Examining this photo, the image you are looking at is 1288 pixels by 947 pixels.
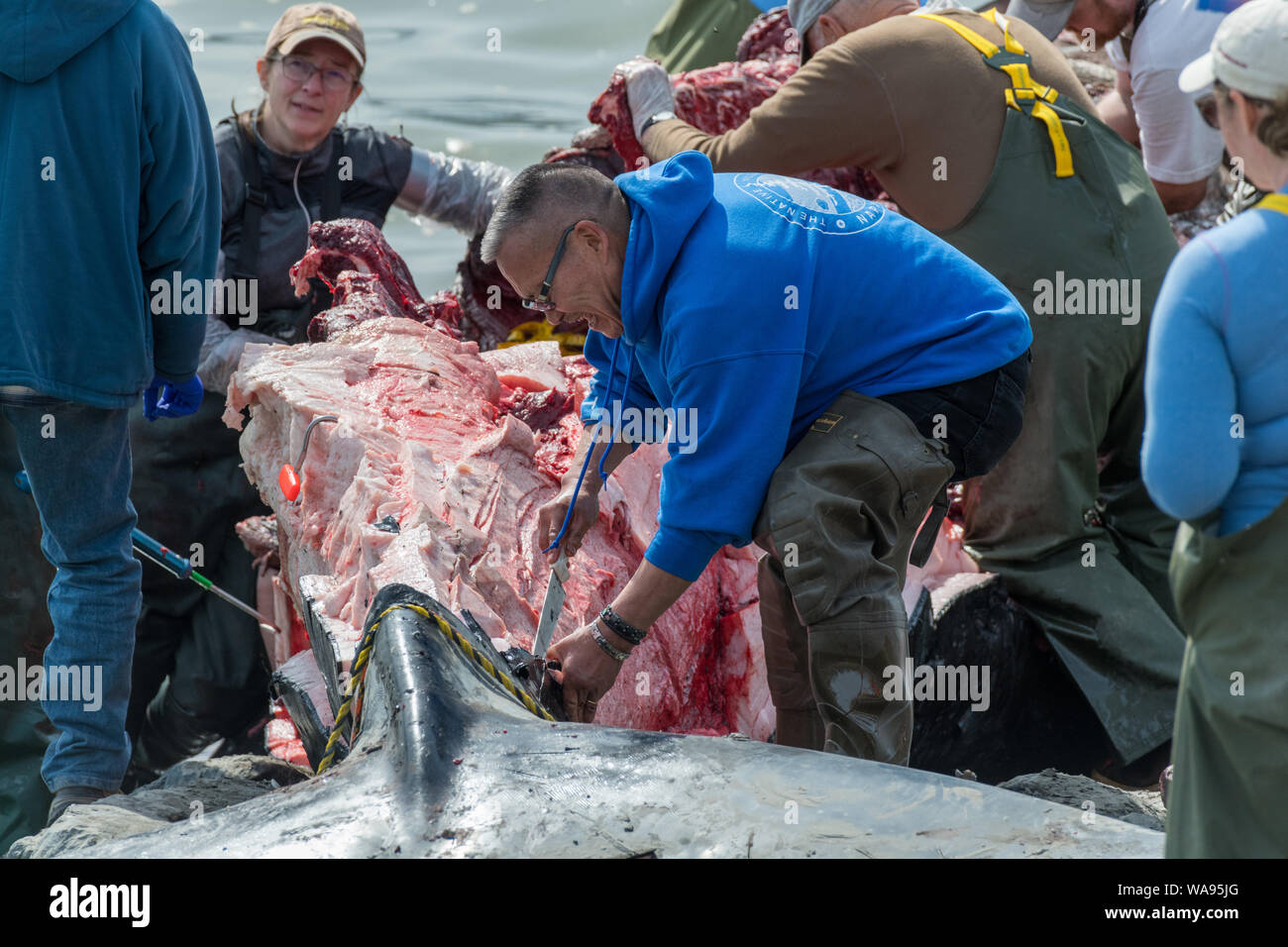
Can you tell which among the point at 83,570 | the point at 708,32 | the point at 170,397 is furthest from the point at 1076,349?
the point at 708,32

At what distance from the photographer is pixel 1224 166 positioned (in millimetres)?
5473

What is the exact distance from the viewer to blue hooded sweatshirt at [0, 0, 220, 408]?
352 cm

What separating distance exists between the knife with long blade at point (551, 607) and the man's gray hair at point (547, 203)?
0.86m

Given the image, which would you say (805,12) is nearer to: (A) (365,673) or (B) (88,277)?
(B) (88,277)

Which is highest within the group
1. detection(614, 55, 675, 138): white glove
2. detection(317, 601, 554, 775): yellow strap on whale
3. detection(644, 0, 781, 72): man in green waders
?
detection(644, 0, 781, 72): man in green waders

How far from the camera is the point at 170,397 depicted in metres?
4.27

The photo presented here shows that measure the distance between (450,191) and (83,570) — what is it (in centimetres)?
299

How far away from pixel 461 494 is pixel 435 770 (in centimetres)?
160

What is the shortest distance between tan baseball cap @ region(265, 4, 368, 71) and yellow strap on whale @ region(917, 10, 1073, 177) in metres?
2.60

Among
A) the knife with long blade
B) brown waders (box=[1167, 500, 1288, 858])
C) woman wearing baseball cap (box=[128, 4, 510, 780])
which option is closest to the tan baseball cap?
woman wearing baseball cap (box=[128, 4, 510, 780])

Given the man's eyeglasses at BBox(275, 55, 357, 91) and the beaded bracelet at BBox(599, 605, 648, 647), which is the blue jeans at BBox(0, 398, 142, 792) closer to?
the beaded bracelet at BBox(599, 605, 648, 647)

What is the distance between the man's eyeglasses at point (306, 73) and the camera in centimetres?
553

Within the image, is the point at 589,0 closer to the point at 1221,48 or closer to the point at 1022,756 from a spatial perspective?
the point at 1022,756
